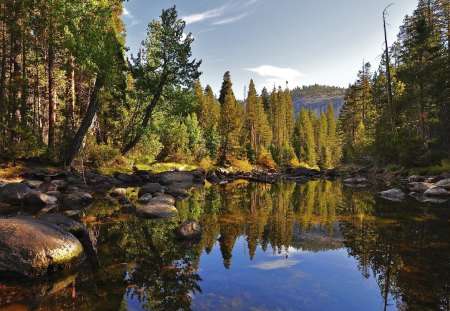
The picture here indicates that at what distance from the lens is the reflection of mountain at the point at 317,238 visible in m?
9.45

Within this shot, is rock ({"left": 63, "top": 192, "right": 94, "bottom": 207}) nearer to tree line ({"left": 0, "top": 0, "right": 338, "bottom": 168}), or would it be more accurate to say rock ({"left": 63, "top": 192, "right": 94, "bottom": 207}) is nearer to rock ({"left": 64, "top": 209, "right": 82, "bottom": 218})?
rock ({"left": 64, "top": 209, "right": 82, "bottom": 218})

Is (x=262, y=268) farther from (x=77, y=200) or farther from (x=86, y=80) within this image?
(x=86, y=80)

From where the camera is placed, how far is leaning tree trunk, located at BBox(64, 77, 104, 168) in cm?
1911

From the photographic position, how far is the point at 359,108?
64062mm

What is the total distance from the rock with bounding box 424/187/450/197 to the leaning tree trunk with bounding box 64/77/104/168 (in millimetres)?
19508

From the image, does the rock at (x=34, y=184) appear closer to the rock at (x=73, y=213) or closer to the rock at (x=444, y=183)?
the rock at (x=73, y=213)

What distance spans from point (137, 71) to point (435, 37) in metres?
29.0

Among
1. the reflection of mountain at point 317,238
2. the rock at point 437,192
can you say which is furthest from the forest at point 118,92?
the reflection of mountain at point 317,238

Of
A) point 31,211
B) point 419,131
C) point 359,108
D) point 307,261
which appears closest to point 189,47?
point 31,211

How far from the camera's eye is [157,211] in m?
12.9

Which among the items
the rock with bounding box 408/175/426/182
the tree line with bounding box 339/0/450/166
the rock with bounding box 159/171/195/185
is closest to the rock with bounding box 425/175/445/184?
the rock with bounding box 408/175/426/182

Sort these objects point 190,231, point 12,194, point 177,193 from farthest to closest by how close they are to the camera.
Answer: point 177,193 → point 12,194 → point 190,231

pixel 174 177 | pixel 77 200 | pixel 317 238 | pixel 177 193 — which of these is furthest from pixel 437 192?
pixel 77 200

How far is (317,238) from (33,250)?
24.7 feet
